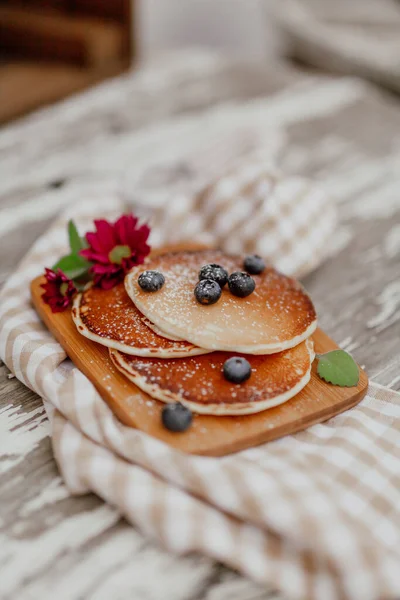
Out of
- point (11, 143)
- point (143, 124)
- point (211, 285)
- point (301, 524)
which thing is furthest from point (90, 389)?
point (143, 124)

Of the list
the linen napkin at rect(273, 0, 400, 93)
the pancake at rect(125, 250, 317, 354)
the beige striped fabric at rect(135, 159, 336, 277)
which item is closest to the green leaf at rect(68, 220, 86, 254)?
the pancake at rect(125, 250, 317, 354)

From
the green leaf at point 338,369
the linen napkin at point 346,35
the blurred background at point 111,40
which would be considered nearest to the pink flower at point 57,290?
the green leaf at point 338,369

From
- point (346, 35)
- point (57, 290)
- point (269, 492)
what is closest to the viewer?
point (269, 492)

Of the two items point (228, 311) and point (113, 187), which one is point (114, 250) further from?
point (113, 187)

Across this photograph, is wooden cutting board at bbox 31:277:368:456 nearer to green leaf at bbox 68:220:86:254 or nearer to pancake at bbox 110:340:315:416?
pancake at bbox 110:340:315:416

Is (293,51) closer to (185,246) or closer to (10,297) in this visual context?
(185,246)

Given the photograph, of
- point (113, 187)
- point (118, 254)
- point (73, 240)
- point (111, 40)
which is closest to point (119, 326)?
point (118, 254)
